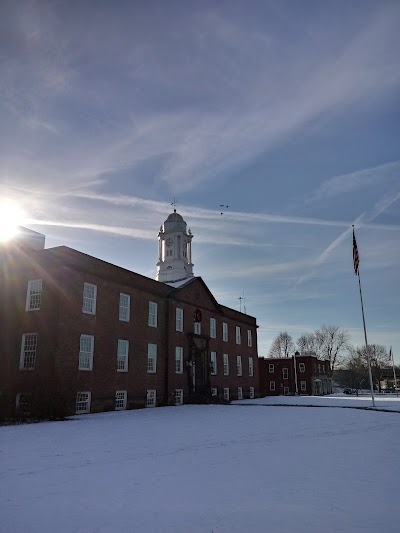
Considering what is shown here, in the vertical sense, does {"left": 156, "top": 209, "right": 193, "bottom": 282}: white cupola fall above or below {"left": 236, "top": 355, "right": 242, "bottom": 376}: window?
above

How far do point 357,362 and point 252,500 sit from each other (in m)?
120

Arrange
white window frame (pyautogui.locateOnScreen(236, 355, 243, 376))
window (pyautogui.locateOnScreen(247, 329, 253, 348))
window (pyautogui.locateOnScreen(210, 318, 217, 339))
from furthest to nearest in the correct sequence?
window (pyautogui.locateOnScreen(247, 329, 253, 348))
white window frame (pyautogui.locateOnScreen(236, 355, 243, 376))
window (pyautogui.locateOnScreen(210, 318, 217, 339))

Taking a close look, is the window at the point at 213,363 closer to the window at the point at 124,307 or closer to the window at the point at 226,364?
the window at the point at 226,364

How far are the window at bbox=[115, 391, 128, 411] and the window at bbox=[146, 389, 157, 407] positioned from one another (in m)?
3.07

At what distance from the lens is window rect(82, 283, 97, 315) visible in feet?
91.2

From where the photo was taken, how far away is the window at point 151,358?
111 feet

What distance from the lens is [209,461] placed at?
34.8ft

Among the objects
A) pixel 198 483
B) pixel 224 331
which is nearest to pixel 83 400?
pixel 198 483

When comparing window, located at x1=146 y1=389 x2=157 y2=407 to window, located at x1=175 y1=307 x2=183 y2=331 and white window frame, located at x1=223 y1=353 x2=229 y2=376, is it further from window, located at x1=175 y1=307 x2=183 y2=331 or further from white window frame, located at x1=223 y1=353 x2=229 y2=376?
white window frame, located at x1=223 y1=353 x2=229 y2=376

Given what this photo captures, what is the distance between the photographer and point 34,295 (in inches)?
1053

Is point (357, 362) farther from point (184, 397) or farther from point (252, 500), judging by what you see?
point (252, 500)

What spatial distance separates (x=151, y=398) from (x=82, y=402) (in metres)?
8.09

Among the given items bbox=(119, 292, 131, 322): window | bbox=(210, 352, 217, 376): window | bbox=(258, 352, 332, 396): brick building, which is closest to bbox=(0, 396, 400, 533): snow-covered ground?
bbox=(119, 292, 131, 322): window

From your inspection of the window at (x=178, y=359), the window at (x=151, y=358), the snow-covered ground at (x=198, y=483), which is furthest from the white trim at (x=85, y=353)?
the snow-covered ground at (x=198, y=483)
